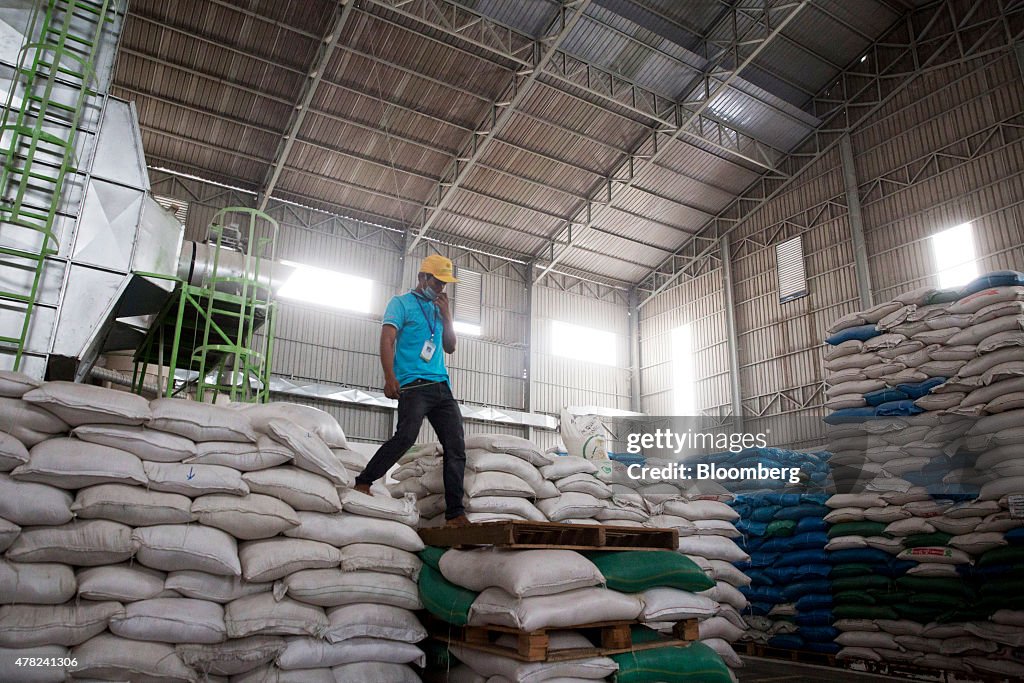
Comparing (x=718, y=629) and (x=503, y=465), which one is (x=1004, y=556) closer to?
(x=718, y=629)

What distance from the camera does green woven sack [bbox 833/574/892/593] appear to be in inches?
248

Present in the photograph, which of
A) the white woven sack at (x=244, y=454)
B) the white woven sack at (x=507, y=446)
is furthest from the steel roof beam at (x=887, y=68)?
the white woven sack at (x=244, y=454)

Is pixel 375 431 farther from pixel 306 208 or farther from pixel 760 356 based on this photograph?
pixel 760 356

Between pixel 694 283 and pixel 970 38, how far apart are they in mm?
8669

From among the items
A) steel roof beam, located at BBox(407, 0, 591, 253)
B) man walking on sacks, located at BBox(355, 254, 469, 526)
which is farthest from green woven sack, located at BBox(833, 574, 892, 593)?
steel roof beam, located at BBox(407, 0, 591, 253)

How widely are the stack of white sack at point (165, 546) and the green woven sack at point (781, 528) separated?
4636 mm

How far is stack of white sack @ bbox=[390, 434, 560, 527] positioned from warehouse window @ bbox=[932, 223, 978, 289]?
1230 centimetres

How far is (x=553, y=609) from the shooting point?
11.3 ft

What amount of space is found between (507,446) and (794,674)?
138 inches

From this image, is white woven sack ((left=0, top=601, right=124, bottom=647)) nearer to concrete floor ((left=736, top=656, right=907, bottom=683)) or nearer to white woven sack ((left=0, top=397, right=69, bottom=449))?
white woven sack ((left=0, top=397, right=69, bottom=449))

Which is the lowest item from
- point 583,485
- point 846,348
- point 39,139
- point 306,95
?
point 583,485

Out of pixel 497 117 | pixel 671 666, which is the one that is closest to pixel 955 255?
pixel 497 117

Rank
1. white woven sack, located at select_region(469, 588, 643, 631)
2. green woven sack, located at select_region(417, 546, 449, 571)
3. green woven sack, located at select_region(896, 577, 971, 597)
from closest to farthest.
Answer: white woven sack, located at select_region(469, 588, 643, 631) < green woven sack, located at select_region(417, 546, 449, 571) < green woven sack, located at select_region(896, 577, 971, 597)

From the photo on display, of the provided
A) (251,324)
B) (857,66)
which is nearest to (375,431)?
(251,324)
